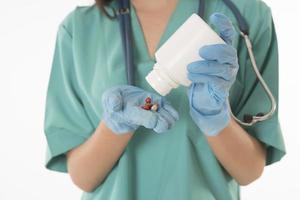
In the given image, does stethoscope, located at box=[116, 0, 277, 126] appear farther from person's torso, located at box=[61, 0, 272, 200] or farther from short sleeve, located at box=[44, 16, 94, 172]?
short sleeve, located at box=[44, 16, 94, 172]

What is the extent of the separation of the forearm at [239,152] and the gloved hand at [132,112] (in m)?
0.10

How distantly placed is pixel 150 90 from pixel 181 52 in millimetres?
166

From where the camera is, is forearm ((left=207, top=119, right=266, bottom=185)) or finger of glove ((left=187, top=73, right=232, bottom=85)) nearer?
finger of glove ((left=187, top=73, right=232, bottom=85))

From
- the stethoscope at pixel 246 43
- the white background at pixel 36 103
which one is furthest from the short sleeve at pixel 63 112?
the white background at pixel 36 103

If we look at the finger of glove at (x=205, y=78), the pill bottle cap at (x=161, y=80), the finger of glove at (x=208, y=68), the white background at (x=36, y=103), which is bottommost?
the white background at (x=36, y=103)

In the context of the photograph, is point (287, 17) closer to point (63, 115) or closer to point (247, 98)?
point (247, 98)

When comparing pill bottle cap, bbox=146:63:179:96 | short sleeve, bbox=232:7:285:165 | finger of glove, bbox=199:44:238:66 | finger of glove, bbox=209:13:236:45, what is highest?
finger of glove, bbox=209:13:236:45

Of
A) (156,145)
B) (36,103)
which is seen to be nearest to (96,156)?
(156,145)

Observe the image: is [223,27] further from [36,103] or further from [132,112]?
[36,103]

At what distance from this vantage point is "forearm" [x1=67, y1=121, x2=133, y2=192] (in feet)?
3.15

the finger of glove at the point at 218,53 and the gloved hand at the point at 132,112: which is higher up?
A: the finger of glove at the point at 218,53

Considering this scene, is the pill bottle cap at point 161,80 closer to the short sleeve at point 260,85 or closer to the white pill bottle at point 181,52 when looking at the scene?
the white pill bottle at point 181,52

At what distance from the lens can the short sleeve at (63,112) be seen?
3.43 ft

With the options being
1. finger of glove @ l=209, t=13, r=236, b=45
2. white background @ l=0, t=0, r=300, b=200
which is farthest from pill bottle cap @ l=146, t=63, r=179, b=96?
white background @ l=0, t=0, r=300, b=200
